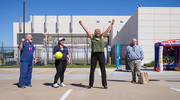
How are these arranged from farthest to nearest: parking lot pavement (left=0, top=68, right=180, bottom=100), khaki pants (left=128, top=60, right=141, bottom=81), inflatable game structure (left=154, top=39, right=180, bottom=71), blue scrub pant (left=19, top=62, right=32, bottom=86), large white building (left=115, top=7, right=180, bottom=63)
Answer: large white building (left=115, top=7, right=180, bottom=63) → inflatable game structure (left=154, top=39, right=180, bottom=71) → khaki pants (left=128, top=60, right=141, bottom=81) → blue scrub pant (left=19, top=62, right=32, bottom=86) → parking lot pavement (left=0, top=68, right=180, bottom=100)

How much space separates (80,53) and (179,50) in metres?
14.6

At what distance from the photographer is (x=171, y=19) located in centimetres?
2128

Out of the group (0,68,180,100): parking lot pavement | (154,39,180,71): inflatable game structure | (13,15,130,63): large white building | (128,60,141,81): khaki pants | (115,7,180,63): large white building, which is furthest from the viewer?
(13,15,130,63): large white building

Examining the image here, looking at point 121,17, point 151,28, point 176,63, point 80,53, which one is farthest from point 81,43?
point 176,63

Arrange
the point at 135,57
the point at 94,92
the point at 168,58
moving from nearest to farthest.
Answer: the point at 94,92 < the point at 135,57 < the point at 168,58

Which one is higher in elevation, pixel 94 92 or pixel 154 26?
pixel 154 26

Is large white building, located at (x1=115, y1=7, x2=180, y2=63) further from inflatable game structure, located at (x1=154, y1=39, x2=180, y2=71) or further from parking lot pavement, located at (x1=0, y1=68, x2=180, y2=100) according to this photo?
parking lot pavement, located at (x1=0, y1=68, x2=180, y2=100)

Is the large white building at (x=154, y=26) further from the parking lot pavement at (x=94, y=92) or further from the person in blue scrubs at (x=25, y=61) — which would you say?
the person in blue scrubs at (x=25, y=61)

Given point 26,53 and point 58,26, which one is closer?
point 26,53

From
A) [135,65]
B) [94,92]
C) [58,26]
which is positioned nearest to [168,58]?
[135,65]

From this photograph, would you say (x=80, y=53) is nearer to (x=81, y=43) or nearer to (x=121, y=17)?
(x=81, y=43)

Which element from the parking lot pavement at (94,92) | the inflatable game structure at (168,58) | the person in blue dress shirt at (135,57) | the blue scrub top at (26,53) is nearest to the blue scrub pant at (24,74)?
the blue scrub top at (26,53)

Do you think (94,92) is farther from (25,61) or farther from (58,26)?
(58,26)

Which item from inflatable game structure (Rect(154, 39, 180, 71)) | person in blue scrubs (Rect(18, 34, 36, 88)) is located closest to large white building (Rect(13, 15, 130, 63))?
inflatable game structure (Rect(154, 39, 180, 71))
